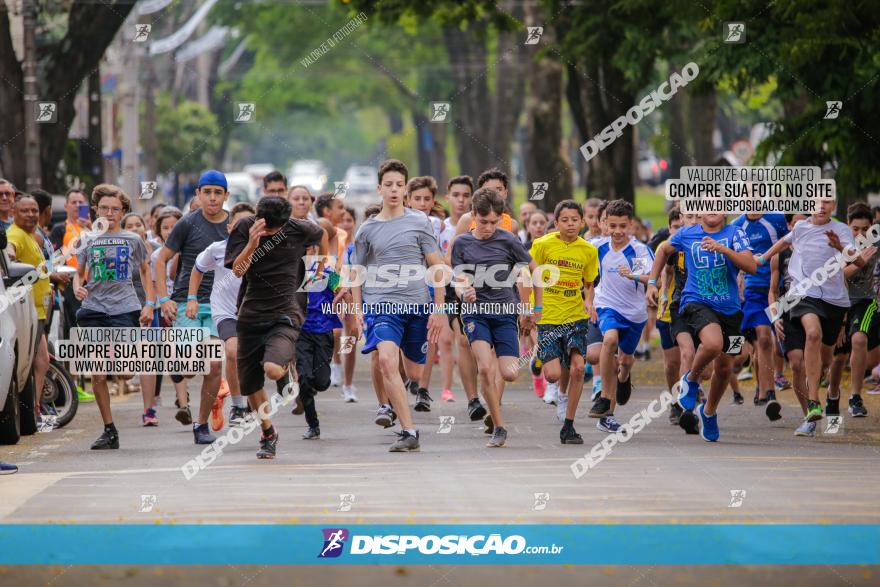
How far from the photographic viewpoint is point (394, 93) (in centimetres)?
7288

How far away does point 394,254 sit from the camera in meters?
12.2

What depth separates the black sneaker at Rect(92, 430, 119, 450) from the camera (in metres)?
12.7

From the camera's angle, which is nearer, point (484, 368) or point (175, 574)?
point (175, 574)

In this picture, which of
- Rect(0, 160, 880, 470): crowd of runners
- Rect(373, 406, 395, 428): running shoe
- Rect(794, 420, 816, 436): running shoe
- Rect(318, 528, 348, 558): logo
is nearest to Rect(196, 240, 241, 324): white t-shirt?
Rect(0, 160, 880, 470): crowd of runners

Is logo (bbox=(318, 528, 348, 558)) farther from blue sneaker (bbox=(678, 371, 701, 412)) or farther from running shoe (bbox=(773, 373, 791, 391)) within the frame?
running shoe (bbox=(773, 373, 791, 391))

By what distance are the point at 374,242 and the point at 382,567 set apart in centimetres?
474

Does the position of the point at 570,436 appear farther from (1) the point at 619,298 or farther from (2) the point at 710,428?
(1) the point at 619,298

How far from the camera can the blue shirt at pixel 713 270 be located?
41.8 feet

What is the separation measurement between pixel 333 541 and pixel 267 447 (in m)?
3.78

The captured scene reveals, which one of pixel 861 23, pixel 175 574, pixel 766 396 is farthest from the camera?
pixel 861 23

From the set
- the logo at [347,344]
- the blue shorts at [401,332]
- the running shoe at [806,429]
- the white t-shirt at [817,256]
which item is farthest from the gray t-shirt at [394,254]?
the logo at [347,344]

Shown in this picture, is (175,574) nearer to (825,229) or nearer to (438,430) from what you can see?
(438,430)

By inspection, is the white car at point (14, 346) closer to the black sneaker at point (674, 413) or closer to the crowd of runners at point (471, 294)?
the crowd of runners at point (471, 294)

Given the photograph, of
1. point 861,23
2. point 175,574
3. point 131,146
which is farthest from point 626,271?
point 131,146
